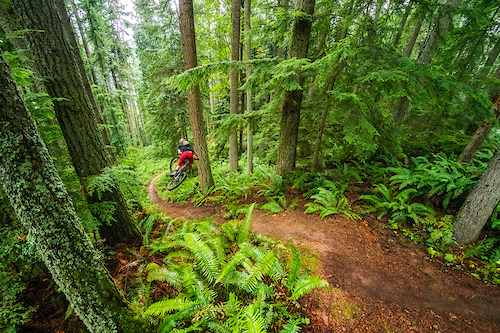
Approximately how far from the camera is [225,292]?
301cm

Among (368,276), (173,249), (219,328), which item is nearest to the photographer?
(219,328)

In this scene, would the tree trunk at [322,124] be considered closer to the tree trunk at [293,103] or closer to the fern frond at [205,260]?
the tree trunk at [293,103]

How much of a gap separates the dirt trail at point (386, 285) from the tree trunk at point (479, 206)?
1071 millimetres

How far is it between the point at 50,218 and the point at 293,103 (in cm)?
616

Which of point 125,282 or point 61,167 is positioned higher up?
point 61,167

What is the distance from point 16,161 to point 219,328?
109 inches

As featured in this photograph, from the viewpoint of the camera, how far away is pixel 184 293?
9.84 ft

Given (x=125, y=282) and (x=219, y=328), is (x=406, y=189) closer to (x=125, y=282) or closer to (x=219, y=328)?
(x=219, y=328)

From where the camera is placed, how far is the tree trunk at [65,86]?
9.68 ft

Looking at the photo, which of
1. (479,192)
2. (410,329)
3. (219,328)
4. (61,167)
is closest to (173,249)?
(219,328)

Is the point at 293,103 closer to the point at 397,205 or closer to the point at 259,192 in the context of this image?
the point at 259,192

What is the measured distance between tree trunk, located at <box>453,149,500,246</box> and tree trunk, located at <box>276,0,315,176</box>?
4.68 m

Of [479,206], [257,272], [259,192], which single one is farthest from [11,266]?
[479,206]

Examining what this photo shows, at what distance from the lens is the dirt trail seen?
10.2 ft
